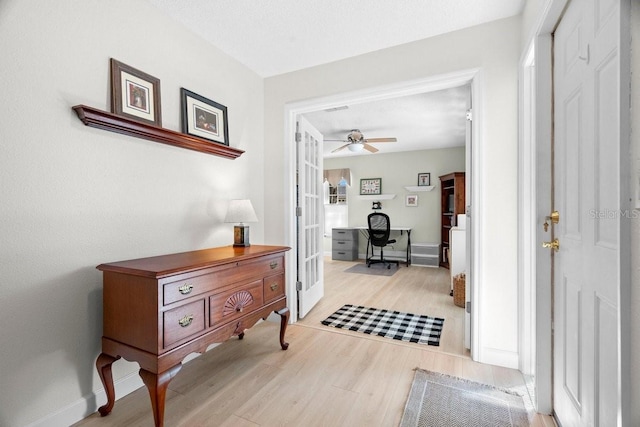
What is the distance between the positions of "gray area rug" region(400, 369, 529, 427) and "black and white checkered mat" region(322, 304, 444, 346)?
0.58 m

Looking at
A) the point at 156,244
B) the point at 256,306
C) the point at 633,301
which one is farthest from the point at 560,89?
the point at 156,244

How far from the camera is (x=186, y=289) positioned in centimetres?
150

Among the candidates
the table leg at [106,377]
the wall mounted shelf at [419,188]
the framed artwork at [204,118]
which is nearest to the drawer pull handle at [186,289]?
the table leg at [106,377]

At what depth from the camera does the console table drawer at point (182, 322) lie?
1408 millimetres

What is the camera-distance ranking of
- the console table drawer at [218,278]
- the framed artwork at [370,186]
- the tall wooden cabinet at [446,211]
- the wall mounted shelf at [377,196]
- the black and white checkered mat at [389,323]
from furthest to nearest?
the framed artwork at [370,186], the wall mounted shelf at [377,196], the tall wooden cabinet at [446,211], the black and white checkered mat at [389,323], the console table drawer at [218,278]

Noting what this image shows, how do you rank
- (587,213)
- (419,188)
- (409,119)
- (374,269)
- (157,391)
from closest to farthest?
(587,213) → (157,391) → (409,119) → (374,269) → (419,188)

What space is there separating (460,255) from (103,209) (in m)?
3.66

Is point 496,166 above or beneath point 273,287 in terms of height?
above

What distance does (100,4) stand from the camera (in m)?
1.66

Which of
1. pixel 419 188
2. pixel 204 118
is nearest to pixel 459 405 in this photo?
pixel 204 118

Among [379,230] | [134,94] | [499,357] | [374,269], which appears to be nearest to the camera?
[134,94]

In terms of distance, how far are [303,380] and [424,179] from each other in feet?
17.0

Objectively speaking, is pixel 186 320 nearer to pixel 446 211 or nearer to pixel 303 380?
pixel 303 380

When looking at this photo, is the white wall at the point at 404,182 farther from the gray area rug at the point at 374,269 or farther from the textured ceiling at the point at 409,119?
the gray area rug at the point at 374,269
